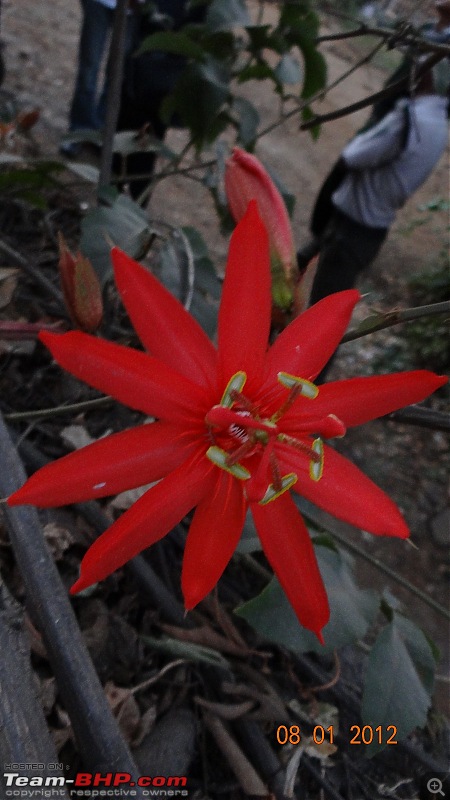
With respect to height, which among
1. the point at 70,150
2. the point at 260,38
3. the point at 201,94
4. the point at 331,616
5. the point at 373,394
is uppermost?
the point at 260,38

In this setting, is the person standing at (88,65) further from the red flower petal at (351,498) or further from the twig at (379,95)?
the red flower petal at (351,498)

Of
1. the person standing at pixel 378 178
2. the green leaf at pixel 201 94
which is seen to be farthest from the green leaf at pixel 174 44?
the person standing at pixel 378 178

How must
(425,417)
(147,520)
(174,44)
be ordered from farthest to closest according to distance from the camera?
(174,44) → (425,417) → (147,520)

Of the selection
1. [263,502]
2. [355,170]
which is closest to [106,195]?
[263,502]

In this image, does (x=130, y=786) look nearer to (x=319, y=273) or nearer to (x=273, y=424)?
(x=273, y=424)

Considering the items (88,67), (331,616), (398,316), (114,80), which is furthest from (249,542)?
(88,67)

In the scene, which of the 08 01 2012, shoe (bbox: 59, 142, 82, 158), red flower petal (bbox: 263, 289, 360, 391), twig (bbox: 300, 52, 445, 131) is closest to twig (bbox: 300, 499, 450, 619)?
the 08 01 2012

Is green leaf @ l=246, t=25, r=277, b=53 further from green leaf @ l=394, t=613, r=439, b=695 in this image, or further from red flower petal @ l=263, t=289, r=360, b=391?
green leaf @ l=394, t=613, r=439, b=695

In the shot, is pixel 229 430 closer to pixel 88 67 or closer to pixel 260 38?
pixel 260 38
